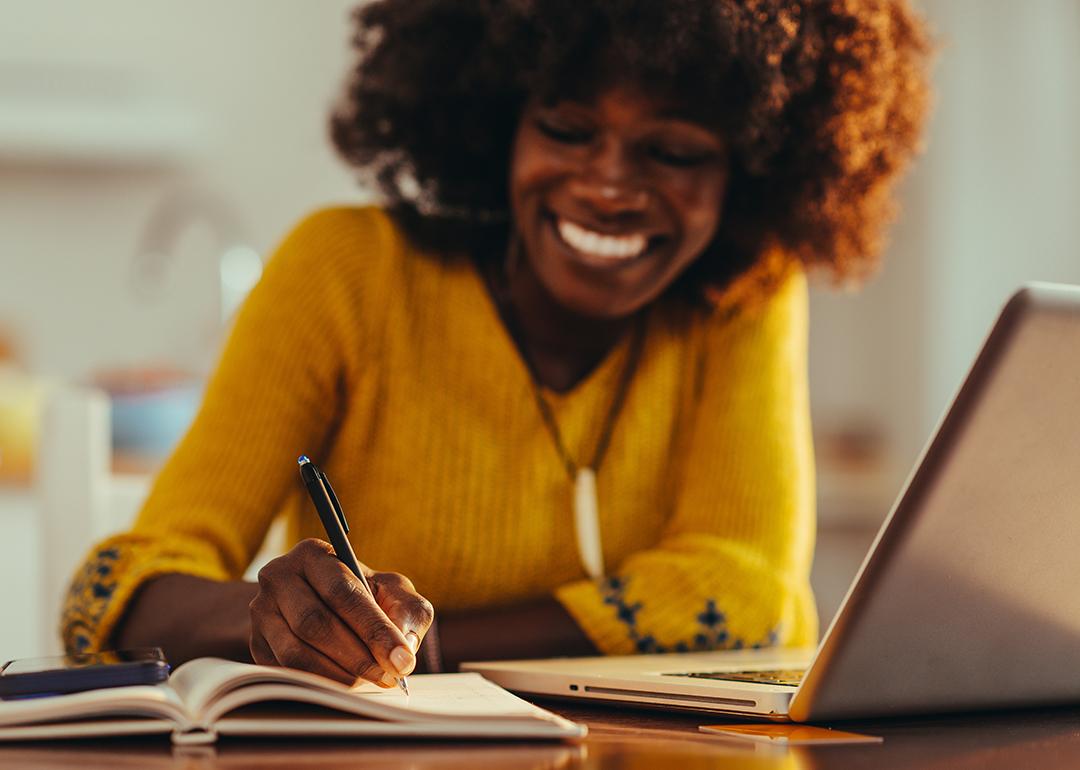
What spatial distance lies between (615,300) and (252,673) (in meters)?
0.67

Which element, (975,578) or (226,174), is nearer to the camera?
(975,578)

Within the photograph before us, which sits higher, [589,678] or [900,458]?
[589,678]

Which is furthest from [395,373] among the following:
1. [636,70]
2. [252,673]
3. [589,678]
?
[252,673]

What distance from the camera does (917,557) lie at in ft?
2.13

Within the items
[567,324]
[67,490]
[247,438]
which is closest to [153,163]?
[67,490]

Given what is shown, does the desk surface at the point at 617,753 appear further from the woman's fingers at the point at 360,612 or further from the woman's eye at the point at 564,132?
the woman's eye at the point at 564,132

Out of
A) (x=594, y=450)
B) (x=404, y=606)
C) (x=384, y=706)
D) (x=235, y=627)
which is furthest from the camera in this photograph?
(x=594, y=450)

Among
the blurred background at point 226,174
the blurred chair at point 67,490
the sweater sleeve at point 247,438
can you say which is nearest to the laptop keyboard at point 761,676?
the sweater sleeve at point 247,438

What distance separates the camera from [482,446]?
4.12 feet

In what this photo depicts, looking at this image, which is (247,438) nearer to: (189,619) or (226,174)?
(189,619)

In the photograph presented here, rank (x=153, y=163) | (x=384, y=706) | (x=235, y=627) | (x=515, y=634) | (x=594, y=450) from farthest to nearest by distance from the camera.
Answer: (x=153, y=163), (x=594, y=450), (x=515, y=634), (x=235, y=627), (x=384, y=706)

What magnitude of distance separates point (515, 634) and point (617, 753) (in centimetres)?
45

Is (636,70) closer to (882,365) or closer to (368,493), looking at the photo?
(368,493)

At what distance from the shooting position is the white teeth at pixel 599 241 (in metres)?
1.21
